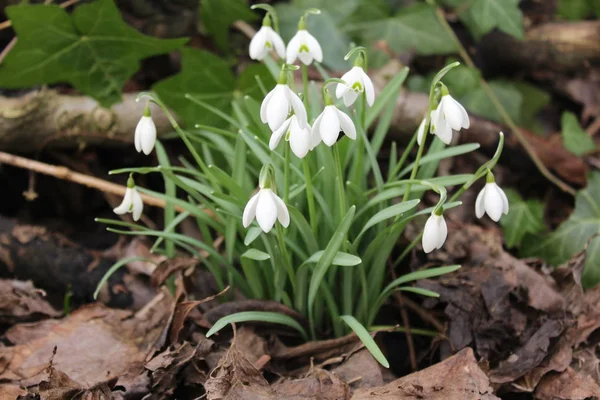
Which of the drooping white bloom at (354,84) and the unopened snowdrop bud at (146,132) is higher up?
the drooping white bloom at (354,84)

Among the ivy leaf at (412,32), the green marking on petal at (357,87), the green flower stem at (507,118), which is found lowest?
the green flower stem at (507,118)

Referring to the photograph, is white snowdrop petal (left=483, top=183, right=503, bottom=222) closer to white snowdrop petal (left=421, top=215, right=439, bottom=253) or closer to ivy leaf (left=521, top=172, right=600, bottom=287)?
white snowdrop petal (left=421, top=215, right=439, bottom=253)

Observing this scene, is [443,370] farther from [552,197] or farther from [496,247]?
[552,197]

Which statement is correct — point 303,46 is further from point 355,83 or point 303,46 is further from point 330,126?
point 330,126

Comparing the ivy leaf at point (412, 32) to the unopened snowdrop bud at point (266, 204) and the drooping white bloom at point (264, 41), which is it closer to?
the drooping white bloom at point (264, 41)

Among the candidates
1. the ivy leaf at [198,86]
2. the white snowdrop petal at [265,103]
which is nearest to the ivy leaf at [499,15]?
the ivy leaf at [198,86]

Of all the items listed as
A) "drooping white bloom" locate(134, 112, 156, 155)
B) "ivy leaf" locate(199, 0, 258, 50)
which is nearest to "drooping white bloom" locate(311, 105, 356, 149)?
"drooping white bloom" locate(134, 112, 156, 155)
